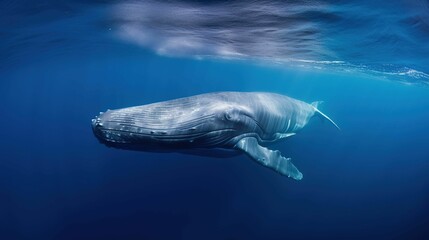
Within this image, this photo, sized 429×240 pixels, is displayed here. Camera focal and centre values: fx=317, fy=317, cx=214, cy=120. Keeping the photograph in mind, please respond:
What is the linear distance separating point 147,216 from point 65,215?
449cm

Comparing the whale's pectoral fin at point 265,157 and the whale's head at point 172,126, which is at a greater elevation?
the whale's head at point 172,126

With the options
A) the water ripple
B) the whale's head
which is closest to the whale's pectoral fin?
the whale's head

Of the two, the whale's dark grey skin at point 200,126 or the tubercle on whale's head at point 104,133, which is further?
the whale's dark grey skin at point 200,126

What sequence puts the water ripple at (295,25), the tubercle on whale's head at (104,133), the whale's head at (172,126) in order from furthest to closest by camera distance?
1. the water ripple at (295,25)
2. the whale's head at (172,126)
3. the tubercle on whale's head at (104,133)

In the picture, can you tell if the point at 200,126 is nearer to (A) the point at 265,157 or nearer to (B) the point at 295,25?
(A) the point at 265,157

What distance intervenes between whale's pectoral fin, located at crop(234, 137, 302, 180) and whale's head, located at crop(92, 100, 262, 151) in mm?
232

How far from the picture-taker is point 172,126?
5.89 metres

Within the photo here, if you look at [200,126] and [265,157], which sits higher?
[200,126]

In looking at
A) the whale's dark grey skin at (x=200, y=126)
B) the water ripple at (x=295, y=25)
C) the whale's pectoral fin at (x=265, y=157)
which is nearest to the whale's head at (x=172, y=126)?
the whale's dark grey skin at (x=200, y=126)

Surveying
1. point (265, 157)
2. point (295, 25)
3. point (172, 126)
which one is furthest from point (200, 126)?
point (295, 25)

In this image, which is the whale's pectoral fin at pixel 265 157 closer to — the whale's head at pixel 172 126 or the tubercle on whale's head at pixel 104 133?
the whale's head at pixel 172 126

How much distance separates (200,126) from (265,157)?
1.78 metres

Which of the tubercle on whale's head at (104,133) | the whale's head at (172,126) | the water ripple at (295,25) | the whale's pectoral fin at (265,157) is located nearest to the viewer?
the tubercle on whale's head at (104,133)

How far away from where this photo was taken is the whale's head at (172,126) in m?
5.50
